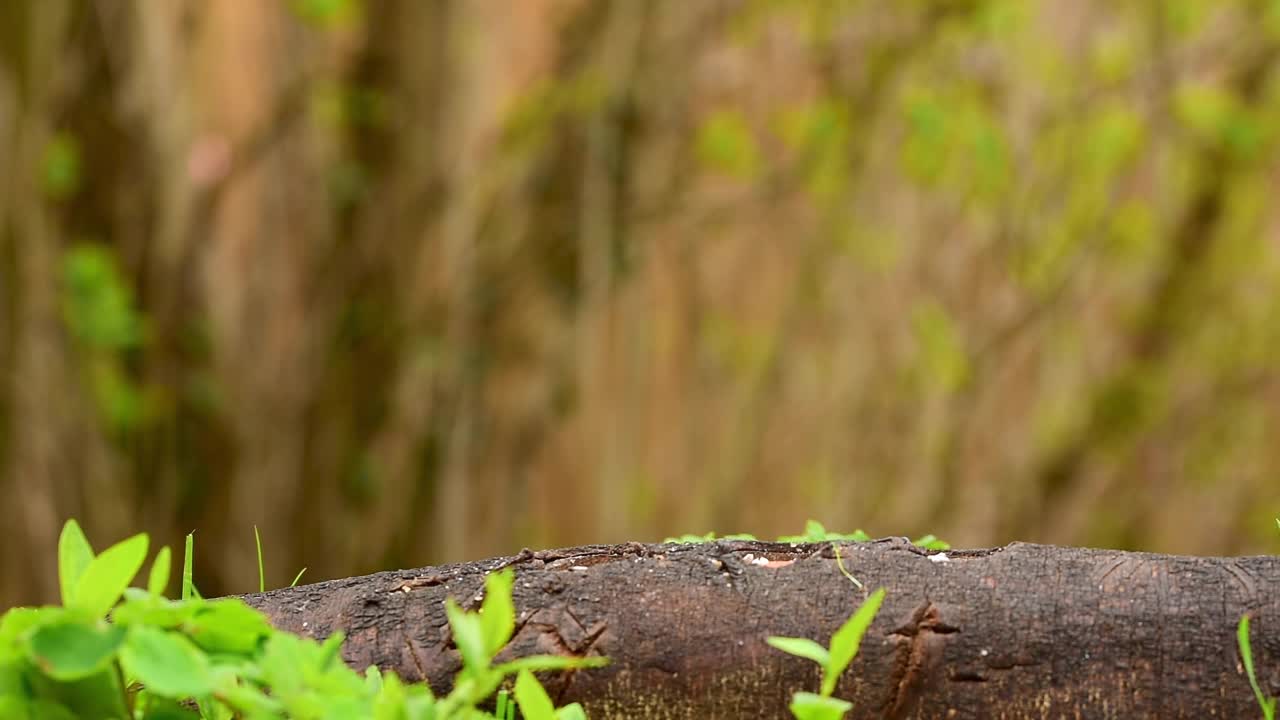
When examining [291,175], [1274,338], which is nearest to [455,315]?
[291,175]

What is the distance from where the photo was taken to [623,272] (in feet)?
18.5

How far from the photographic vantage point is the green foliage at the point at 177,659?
0.82 meters

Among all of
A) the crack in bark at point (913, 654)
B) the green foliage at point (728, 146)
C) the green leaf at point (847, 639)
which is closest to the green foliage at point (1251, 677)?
the crack in bark at point (913, 654)

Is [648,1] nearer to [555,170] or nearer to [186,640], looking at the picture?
[555,170]

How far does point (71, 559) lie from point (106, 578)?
4 cm

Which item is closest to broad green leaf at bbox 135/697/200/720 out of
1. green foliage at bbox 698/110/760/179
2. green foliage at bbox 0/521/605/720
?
green foliage at bbox 0/521/605/720

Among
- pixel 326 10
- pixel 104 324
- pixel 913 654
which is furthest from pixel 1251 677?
pixel 104 324

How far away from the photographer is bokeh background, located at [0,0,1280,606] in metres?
5.26

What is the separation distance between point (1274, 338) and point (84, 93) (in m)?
5.36

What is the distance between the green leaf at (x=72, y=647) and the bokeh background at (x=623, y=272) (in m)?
3.83

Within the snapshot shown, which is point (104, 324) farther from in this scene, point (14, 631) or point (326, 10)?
point (14, 631)

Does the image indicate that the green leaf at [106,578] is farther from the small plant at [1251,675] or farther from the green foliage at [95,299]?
the green foliage at [95,299]

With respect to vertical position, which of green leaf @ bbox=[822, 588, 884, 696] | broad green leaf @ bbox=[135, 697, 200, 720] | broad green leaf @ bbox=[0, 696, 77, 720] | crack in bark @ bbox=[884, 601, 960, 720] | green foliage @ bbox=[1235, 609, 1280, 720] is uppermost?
green foliage @ bbox=[1235, 609, 1280, 720]

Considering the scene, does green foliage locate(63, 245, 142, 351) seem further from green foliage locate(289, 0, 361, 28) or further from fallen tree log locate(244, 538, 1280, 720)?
fallen tree log locate(244, 538, 1280, 720)
